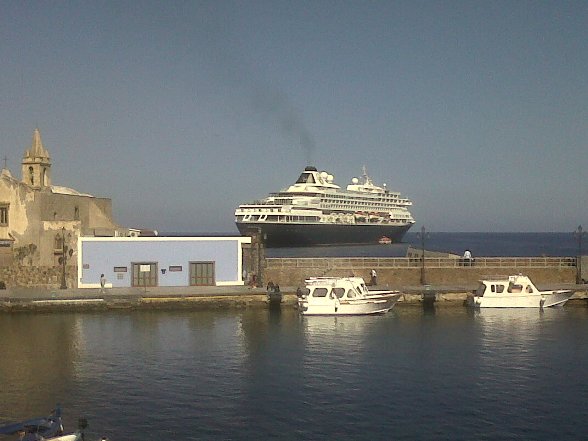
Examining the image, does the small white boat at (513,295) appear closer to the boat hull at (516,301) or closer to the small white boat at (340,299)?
the boat hull at (516,301)

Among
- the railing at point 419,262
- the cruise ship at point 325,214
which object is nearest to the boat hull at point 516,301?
the railing at point 419,262

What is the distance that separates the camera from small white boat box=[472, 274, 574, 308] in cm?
3194

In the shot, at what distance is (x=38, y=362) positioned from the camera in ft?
69.1

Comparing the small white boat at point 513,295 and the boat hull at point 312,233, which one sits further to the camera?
the boat hull at point 312,233

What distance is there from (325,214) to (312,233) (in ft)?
17.4

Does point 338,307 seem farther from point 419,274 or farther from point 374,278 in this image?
point 419,274

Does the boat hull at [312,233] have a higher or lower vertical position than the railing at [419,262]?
higher

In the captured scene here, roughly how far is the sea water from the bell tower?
1119 centimetres

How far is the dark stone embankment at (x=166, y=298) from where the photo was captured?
1201 inches

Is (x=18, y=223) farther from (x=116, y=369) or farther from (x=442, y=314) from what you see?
(x=442, y=314)

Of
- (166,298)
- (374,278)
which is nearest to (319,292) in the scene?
(374,278)

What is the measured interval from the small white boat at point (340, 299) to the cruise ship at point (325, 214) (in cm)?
5629

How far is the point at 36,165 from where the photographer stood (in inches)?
1497

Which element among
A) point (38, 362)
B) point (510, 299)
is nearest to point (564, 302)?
point (510, 299)
